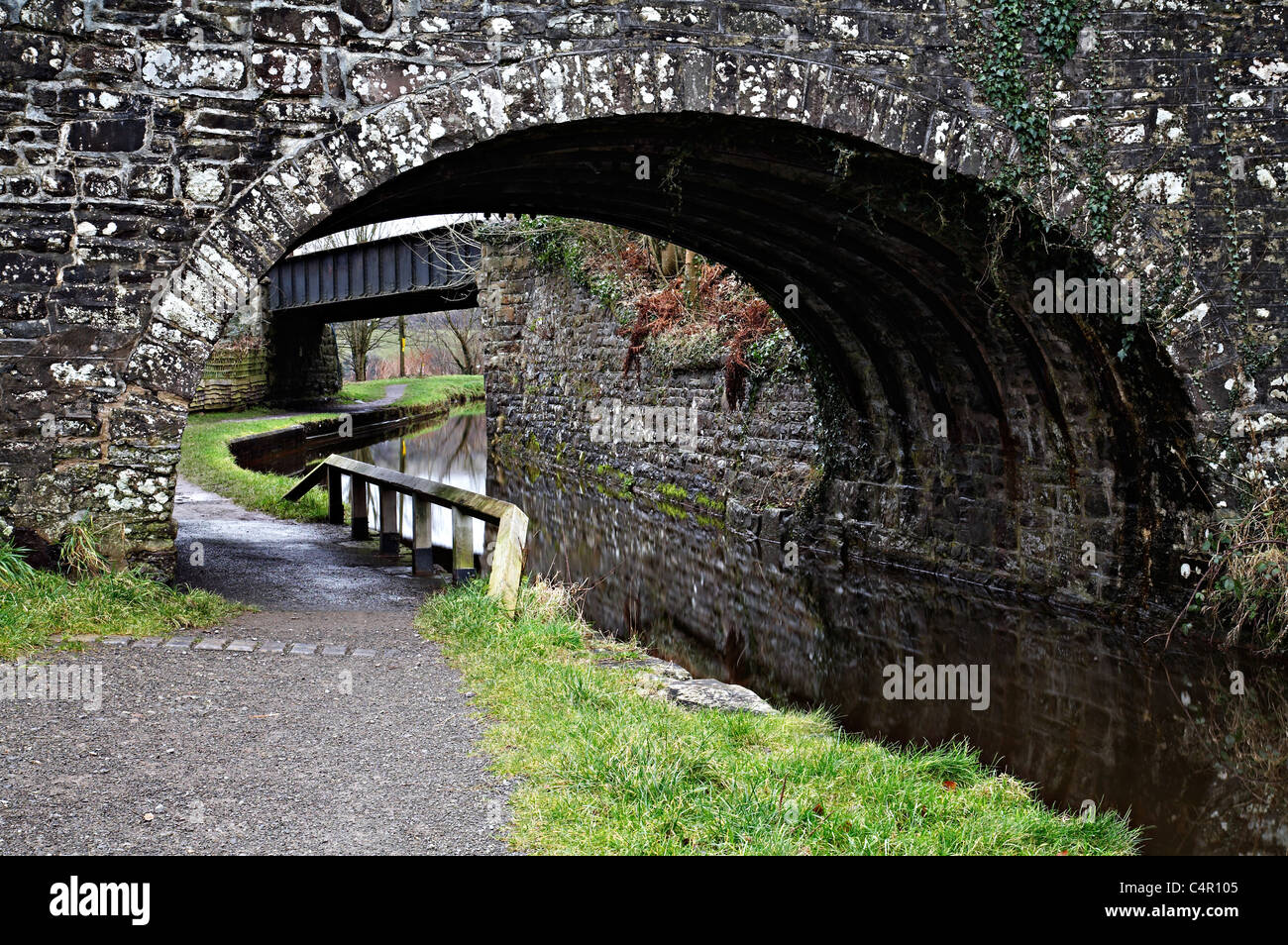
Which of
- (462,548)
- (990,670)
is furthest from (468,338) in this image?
(990,670)

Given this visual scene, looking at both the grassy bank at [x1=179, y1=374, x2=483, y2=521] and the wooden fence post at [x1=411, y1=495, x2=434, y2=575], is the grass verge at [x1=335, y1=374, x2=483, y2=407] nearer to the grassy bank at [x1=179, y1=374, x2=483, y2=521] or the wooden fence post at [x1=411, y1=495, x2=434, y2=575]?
the grassy bank at [x1=179, y1=374, x2=483, y2=521]

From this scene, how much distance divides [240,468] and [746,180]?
12786 millimetres

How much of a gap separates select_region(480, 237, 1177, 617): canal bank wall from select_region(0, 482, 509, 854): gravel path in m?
5.79

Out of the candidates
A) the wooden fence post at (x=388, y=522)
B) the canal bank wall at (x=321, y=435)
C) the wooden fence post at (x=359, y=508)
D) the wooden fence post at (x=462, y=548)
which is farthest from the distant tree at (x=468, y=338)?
the wooden fence post at (x=462, y=548)

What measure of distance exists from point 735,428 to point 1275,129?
25.6 feet

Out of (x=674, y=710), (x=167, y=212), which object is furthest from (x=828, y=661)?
(x=167, y=212)

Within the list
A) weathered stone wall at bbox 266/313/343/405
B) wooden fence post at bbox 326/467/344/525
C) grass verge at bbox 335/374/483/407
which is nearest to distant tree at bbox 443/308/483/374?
grass verge at bbox 335/374/483/407

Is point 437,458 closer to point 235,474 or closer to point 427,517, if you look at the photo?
point 235,474

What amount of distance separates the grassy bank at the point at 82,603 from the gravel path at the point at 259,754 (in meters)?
0.26

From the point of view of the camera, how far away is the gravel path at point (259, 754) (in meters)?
3.58

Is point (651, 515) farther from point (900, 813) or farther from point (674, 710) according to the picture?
point (900, 813)

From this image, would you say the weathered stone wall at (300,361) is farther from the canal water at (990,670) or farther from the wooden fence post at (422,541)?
the wooden fence post at (422,541)

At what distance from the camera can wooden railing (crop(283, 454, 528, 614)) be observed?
275 inches

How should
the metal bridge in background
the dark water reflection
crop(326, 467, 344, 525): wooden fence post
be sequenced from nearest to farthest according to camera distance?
1. the dark water reflection
2. crop(326, 467, 344, 525): wooden fence post
3. the metal bridge in background
